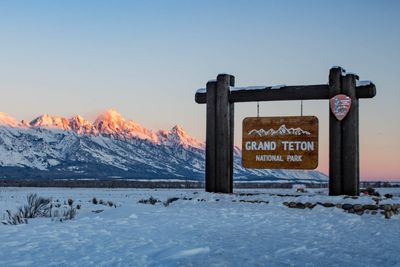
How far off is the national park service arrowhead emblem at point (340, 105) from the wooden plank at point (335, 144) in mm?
137

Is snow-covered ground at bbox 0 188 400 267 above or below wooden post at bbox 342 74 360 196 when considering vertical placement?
below

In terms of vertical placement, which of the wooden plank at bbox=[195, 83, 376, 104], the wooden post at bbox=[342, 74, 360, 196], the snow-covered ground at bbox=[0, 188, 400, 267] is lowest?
the snow-covered ground at bbox=[0, 188, 400, 267]

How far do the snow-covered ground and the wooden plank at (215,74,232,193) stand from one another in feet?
17.6

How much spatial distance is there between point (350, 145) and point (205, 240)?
8809 mm

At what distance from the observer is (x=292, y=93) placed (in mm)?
15500

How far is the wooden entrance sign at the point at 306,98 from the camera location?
14.8 m

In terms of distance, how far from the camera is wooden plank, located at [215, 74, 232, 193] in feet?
53.0

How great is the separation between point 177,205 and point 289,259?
7.35 metres

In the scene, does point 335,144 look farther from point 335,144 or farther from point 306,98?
point 306,98

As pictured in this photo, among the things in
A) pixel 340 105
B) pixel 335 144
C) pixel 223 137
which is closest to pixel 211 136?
pixel 223 137

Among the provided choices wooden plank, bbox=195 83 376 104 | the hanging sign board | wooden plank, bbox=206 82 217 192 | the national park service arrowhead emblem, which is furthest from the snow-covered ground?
wooden plank, bbox=206 82 217 192

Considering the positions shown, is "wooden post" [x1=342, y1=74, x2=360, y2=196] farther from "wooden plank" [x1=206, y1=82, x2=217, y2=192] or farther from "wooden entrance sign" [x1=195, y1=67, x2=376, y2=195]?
"wooden plank" [x1=206, y1=82, x2=217, y2=192]

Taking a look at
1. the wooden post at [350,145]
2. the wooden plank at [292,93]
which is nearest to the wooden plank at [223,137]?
the wooden plank at [292,93]

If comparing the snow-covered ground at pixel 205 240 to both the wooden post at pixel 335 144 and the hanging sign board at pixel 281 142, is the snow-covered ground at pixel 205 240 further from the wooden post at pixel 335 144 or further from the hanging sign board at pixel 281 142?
the hanging sign board at pixel 281 142
